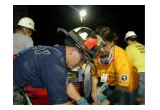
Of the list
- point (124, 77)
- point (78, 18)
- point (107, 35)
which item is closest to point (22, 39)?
point (107, 35)

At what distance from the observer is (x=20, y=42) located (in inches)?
179

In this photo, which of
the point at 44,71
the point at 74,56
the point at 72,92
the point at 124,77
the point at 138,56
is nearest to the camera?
the point at 44,71

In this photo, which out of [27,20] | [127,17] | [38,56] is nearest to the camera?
[38,56]

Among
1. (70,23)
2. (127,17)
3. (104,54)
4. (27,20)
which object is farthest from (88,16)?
(104,54)

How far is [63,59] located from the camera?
99.6 inches

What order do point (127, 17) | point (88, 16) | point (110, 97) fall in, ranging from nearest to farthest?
point (110, 97)
point (127, 17)
point (88, 16)

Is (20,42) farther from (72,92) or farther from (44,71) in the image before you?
(44,71)

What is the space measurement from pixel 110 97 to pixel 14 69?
5.11ft

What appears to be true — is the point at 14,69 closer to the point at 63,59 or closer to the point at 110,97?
the point at 63,59

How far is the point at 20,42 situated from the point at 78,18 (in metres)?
12.5

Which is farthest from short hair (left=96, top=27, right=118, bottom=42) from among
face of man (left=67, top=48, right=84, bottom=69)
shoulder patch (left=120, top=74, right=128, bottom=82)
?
face of man (left=67, top=48, right=84, bottom=69)

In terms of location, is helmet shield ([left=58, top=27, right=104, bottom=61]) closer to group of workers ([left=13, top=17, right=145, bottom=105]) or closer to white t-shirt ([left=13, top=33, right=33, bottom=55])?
group of workers ([left=13, top=17, right=145, bottom=105])

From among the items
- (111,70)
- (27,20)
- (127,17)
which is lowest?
(111,70)

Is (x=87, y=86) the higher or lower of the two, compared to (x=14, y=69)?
lower
